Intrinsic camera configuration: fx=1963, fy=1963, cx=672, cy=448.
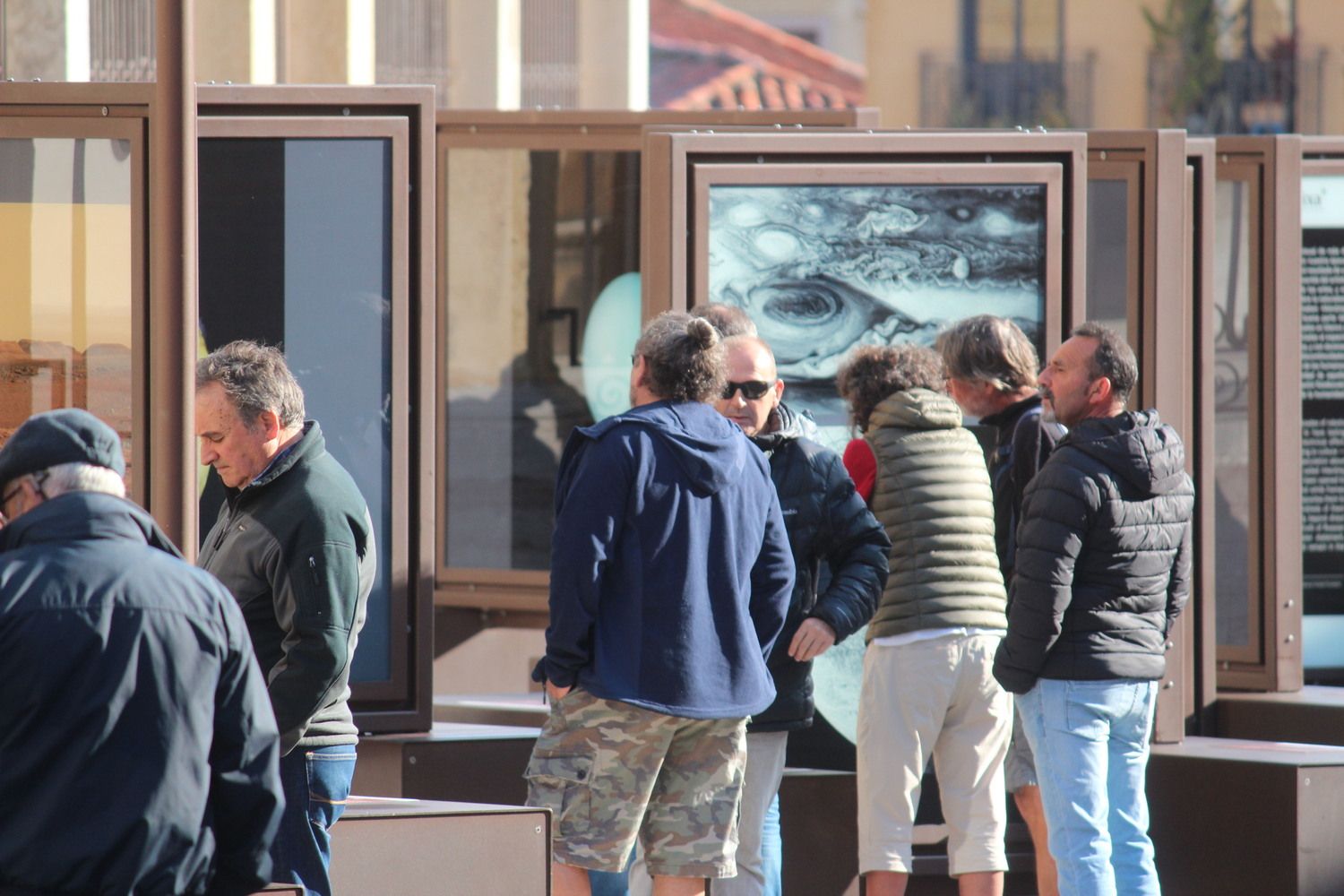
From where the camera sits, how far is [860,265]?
5.92 meters

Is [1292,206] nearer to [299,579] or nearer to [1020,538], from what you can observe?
[1020,538]

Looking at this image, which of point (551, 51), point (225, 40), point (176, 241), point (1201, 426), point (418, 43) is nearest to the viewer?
point (176, 241)

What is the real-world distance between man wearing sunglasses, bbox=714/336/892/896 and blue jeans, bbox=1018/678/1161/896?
1.82 feet

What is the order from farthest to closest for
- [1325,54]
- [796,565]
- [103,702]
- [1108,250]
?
1. [1325,54]
2. [1108,250]
3. [796,565]
4. [103,702]

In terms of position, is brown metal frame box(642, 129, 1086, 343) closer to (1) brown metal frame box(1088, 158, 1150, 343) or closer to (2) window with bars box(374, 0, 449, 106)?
(1) brown metal frame box(1088, 158, 1150, 343)

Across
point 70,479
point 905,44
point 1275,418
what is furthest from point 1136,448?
point 905,44

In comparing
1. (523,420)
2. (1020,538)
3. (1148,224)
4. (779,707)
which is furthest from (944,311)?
(523,420)

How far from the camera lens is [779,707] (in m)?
4.75

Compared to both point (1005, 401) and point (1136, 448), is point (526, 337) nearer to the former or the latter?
point (1005, 401)

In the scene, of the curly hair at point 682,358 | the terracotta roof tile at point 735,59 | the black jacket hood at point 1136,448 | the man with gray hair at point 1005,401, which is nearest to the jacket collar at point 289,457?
the curly hair at point 682,358

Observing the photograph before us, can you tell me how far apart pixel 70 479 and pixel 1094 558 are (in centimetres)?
279

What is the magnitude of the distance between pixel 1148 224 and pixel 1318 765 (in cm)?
174

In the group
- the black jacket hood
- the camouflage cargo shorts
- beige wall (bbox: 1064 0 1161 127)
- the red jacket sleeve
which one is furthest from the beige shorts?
beige wall (bbox: 1064 0 1161 127)

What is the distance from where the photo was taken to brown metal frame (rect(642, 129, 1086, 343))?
225 inches
